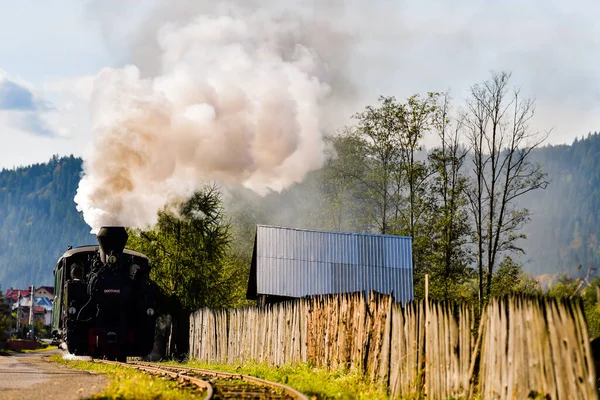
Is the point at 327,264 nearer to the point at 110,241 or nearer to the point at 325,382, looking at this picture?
the point at 110,241

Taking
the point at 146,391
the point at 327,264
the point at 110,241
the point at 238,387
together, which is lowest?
the point at 238,387

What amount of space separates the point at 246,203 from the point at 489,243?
4192 cm

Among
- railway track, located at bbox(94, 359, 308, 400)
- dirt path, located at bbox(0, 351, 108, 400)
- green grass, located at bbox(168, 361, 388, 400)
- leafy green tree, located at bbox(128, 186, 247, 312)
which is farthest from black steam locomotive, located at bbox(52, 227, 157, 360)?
leafy green tree, located at bbox(128, 186, 247, 312)

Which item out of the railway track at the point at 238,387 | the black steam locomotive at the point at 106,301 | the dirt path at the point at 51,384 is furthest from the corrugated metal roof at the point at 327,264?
the dirt path at the point at 51,384

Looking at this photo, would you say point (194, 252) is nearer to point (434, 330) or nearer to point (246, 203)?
point (434, 330)

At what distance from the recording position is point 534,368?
32.6 feet

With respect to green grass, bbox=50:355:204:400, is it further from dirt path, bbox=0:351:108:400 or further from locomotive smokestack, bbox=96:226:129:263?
locomotive smokestack, bbox=96:226:129:263

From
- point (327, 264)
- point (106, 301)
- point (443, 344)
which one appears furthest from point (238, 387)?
point (327, 264)

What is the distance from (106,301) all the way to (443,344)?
16003 mm

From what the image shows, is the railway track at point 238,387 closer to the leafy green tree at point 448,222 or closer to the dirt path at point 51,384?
the dirt path at point 51,384

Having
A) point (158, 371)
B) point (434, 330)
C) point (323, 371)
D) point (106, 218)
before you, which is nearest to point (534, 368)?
point (434, 330)

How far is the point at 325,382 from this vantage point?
16.3 meters

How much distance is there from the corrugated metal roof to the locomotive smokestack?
226 inches

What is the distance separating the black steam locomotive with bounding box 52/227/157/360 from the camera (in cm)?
2595
